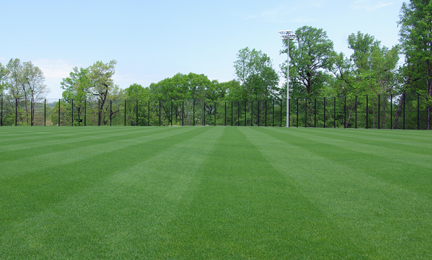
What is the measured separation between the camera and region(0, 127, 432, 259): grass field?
2203mm

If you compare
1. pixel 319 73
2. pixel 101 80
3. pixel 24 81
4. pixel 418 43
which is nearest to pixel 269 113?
pixel 319 73

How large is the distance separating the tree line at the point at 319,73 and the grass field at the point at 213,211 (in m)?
36.5

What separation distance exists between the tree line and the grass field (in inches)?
1436

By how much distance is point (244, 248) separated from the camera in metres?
2.21

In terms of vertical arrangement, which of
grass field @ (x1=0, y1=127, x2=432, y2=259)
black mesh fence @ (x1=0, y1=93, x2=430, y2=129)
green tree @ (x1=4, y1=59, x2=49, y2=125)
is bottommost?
grass field @ (x1=0, y1=127, x2=432, y2=259)

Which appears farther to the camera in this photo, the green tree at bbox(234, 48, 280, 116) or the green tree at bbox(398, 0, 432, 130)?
the green tree at bbox(234, 48, 280, 116)

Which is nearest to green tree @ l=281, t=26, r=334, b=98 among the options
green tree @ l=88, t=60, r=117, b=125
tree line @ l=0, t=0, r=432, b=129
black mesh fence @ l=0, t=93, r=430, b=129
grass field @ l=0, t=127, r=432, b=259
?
tree line @ l=0, t=0, r=432, b=129

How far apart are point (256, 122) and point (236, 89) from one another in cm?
1610

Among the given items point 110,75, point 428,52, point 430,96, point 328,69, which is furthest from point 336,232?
point 110,75

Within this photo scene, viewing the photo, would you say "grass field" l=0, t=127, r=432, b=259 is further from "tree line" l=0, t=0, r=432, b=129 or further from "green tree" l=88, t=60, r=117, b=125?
"green tree" l=88, t=60, r=117, b=125

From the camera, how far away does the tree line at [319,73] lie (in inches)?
1446

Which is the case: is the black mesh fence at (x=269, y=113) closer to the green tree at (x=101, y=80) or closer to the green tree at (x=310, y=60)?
the green tree at (x=101, y=80)

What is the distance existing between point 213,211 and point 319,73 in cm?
5253

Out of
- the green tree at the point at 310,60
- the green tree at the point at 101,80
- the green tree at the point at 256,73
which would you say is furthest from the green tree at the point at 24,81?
the green tree at the point at 310,60
